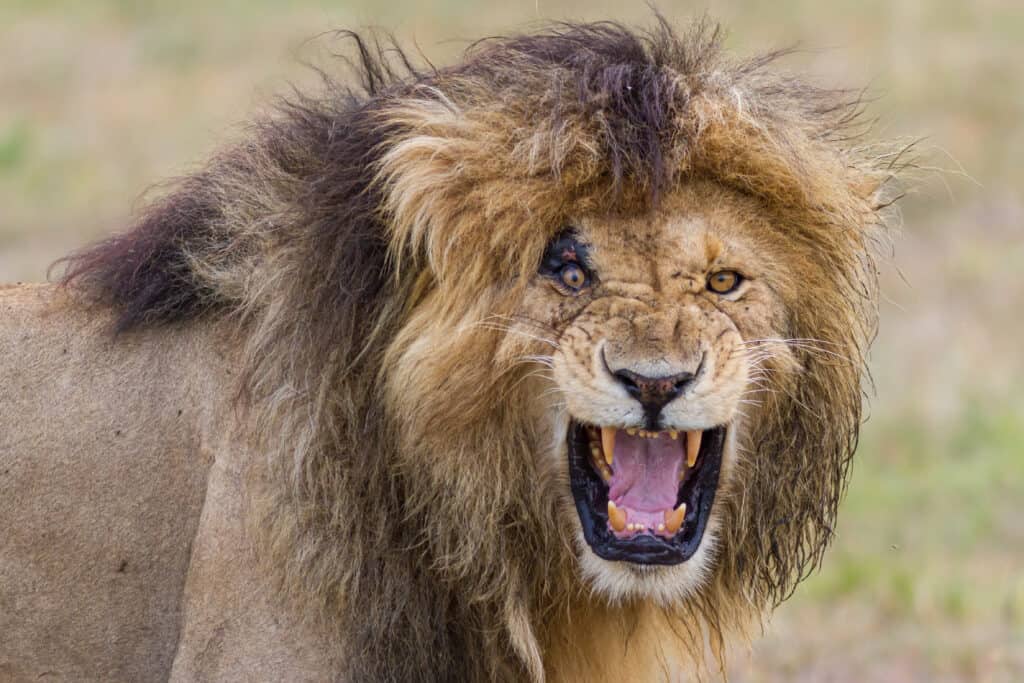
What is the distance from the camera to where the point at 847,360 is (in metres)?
3.59

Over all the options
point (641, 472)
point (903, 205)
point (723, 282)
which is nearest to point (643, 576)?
point (641, 472)

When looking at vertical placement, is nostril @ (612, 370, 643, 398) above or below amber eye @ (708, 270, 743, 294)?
below

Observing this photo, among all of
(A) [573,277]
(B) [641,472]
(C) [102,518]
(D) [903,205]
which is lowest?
(C) [102,518]

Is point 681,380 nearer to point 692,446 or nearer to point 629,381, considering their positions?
point 629,381

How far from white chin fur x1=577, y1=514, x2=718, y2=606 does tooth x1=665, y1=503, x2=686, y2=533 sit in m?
0.08

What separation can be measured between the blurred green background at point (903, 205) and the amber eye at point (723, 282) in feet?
2.87

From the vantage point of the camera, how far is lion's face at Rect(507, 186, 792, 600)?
10.6 ft

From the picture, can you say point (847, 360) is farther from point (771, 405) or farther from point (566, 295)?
point (566, 295)

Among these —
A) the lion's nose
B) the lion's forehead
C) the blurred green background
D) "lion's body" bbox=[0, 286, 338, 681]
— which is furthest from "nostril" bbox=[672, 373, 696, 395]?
the blurred green background

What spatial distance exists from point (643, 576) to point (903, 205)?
38.9 ft

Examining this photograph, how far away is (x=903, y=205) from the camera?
1469 centimetres

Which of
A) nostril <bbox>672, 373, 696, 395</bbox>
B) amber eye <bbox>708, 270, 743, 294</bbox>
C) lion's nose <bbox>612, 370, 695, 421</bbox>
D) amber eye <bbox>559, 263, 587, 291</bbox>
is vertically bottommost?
lion's nose <bbox>612, 370, 695, 421</bbox>

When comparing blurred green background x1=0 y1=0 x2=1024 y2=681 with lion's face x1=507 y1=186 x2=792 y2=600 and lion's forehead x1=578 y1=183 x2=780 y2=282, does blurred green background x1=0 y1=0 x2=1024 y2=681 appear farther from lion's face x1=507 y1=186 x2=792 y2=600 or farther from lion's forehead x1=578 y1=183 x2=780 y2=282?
lion's face x1=507 y1=186 x2=792 y2=600

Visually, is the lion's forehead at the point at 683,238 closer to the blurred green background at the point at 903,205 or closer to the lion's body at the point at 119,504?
the blurred green background at the point at 903,205
